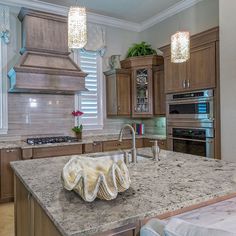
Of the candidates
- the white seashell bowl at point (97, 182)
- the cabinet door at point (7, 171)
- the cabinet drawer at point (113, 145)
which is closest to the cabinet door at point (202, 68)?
the cabinet drawer at point (113, 145)

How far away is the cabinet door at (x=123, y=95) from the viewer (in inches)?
187

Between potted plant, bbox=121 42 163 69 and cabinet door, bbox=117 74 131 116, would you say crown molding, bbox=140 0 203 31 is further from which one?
cabinet door, bbox=117 74 131 116

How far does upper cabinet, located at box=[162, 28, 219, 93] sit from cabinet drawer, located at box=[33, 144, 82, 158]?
187 cm

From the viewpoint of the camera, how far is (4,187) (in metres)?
3.46

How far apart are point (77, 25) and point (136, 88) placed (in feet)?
9.37

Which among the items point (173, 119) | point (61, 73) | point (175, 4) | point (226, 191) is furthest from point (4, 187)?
point (175, 4)

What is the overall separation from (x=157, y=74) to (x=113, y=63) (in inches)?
40.2

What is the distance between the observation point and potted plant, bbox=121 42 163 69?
4.65m

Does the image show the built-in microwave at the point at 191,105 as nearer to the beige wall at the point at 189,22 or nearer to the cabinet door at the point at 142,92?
the cabinet door at the point at 142,92

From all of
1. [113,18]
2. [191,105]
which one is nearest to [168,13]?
[113,18]

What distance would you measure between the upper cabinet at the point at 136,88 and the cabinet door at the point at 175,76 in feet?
1.31

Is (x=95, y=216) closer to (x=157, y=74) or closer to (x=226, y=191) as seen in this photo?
(x=226, y=191)

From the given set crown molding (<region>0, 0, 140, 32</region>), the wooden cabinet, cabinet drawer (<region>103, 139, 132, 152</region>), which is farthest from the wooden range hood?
cabinet drawer (<region>103, 139, 132, 152</region>)

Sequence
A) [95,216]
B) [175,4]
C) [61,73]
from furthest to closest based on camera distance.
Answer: [175,4] < [61,73] < [95,216]
